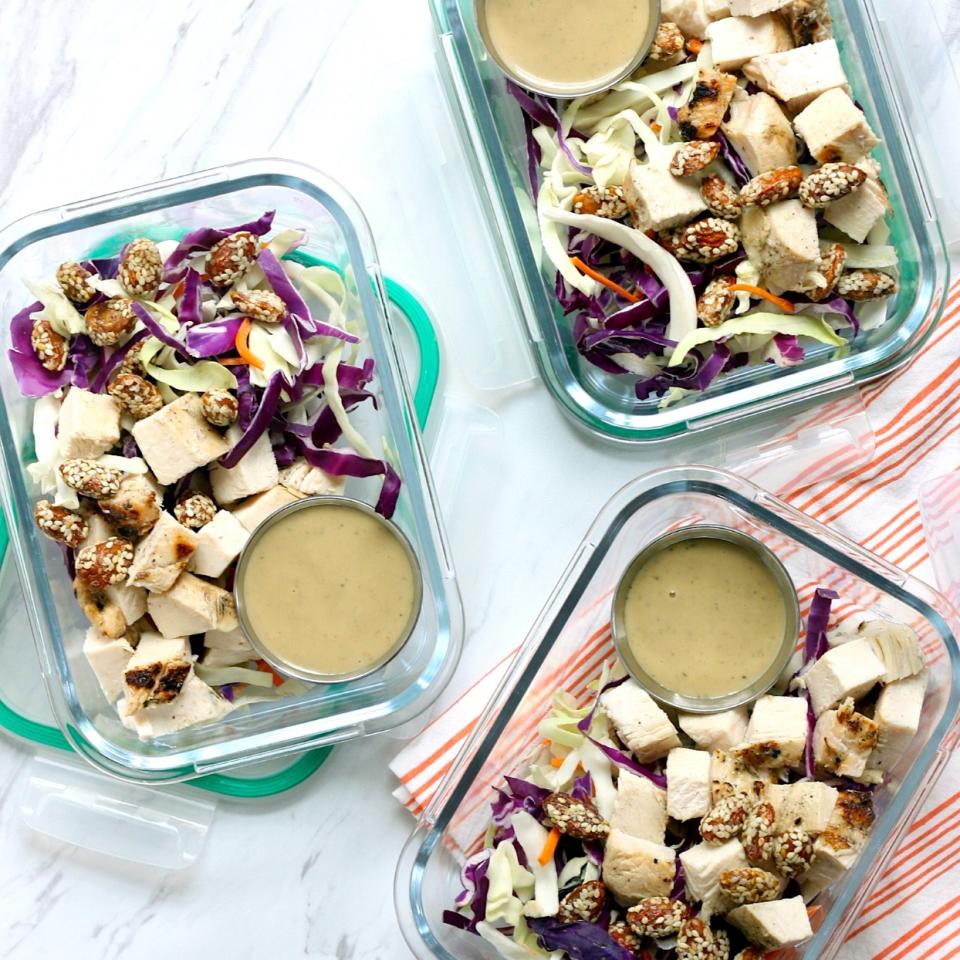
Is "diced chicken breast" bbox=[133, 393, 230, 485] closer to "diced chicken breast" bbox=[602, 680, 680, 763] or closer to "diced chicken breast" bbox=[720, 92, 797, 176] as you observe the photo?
"diced chicken breast" bbox=[602, 680, 680, 763]

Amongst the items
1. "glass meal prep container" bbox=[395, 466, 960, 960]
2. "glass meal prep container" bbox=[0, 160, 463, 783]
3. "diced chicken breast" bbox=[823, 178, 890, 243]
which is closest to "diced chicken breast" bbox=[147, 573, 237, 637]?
"glass meal prep container" bbox=[0, 160, 463, 783]

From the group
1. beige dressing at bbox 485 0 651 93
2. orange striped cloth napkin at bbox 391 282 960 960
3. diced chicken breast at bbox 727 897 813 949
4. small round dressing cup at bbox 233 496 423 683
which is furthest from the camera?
orange striped cloth napkin at bbox 391 282 960 960

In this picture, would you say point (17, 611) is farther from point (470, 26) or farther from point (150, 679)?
point (470, 26)

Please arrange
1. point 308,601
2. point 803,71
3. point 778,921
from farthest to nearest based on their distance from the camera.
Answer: point 803,71 → point 308,601 → point 778,921

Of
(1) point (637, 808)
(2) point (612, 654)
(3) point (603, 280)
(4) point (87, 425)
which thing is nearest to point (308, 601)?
(4) point (87, 425)

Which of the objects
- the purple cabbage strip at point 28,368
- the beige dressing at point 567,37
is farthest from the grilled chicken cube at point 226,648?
the beige dressing at point 567,37

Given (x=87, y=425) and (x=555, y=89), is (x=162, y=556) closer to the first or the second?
(x=87, y=425)

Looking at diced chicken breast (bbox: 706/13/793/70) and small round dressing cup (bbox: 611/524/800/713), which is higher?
diced chicken breast (bbox: 706/13/793/70)
